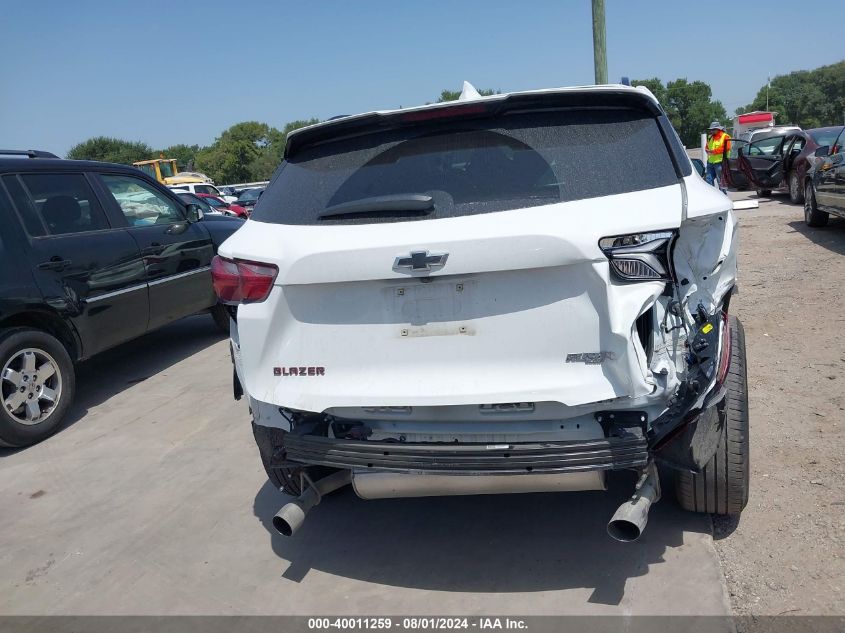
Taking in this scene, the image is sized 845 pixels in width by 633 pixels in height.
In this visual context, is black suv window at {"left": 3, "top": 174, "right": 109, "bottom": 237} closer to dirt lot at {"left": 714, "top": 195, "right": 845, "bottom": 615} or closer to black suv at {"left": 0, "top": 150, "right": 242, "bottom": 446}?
black suv at {"left": 0, "top": 150, "right": 242, "bottom": 446}

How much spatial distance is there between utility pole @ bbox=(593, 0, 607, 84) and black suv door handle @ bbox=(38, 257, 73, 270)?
797 cm

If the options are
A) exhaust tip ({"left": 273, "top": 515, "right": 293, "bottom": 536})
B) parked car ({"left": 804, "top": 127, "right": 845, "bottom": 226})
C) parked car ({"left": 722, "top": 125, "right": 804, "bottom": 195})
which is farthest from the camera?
parked car ({"left": 722, "top": 125, "right": 804, "bottom": 195})

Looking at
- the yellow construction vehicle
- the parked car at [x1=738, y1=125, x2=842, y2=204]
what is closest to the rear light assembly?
the parked car at [x1=738, y1=125, x2=842, y2=204]

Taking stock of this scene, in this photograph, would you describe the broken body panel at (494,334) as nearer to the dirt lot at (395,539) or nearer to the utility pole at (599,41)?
the dirt lot at (395,539)

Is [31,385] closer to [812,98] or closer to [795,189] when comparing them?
[795,189]

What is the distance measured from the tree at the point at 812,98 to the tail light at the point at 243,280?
354ft

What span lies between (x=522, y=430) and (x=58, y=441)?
398 cm

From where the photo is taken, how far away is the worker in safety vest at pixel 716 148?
15602 millimetres

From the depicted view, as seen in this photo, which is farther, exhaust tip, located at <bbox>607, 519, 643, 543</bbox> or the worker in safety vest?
the worker in safety vest

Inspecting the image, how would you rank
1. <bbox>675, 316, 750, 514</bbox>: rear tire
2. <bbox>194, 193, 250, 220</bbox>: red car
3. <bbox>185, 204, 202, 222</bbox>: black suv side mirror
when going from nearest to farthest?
<bbox>675, 316, 750, 514</bbox>: rear tire < <bbox>185, 204, 202, 222</bbox>: black suv side mirror < <bbox>194, 193, 250, 220</bbox>: red car

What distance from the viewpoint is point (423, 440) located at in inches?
109

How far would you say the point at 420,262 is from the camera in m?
2.57

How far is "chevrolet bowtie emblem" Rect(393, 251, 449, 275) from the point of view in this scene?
2.56 m

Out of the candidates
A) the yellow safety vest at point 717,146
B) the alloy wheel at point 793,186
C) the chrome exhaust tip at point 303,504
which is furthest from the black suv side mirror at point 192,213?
the yellow safety vest at point 717,146
